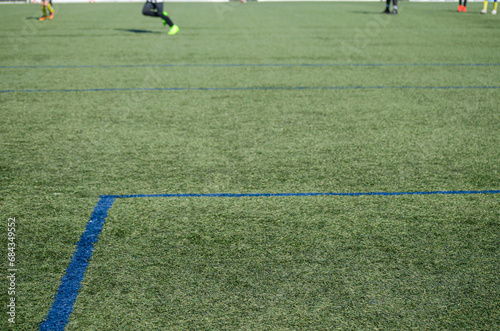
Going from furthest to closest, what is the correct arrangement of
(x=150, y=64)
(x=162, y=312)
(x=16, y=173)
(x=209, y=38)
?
(x=209, y=38)
(x=150, y=64)
(x=16, y=173)
(x=162, y=312)

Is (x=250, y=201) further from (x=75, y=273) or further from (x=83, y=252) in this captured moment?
(x=75, y=273)

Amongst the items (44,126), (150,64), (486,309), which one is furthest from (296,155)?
(150,64)

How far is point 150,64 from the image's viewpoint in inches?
332

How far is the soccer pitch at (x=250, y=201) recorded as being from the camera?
2.28 meters

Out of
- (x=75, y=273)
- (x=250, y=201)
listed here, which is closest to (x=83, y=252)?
(x=75, y=273)

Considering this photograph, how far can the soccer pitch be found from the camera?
7.48ft

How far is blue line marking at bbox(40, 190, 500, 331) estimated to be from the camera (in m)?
2.18

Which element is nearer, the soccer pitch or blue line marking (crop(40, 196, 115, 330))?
blue line marking (crop(40, 196, 115, 330))

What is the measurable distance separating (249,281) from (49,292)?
934 mm

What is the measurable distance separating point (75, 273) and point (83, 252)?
211mm

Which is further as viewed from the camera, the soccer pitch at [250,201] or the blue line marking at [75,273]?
the soccer pitch at [250,201]

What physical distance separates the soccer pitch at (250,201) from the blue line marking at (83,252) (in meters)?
0.01

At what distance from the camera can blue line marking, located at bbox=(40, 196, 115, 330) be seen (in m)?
2.16

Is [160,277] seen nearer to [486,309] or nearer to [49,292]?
[49,292]
